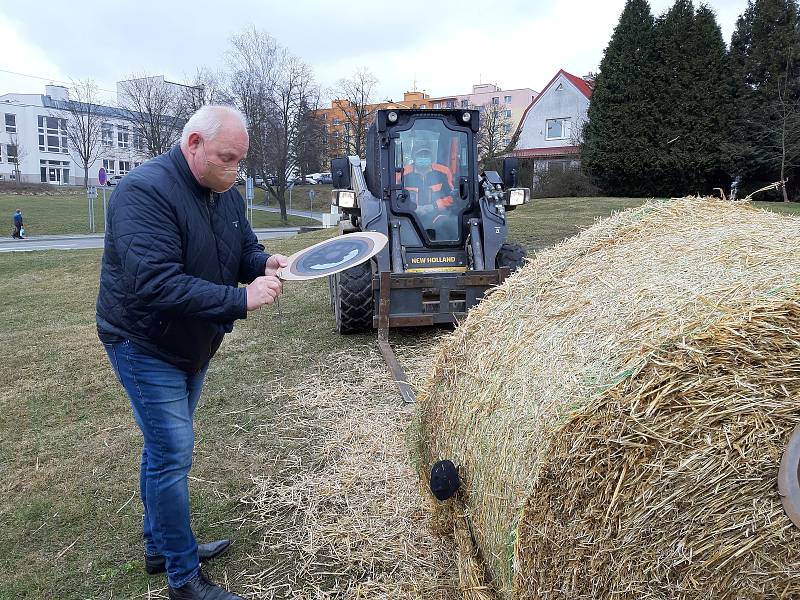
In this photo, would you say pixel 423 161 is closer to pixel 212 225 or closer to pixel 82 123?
pixel 212 225

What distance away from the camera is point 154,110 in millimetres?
→ 41844

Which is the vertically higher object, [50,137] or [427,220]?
[50,137]

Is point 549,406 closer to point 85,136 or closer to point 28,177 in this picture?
point 85,136

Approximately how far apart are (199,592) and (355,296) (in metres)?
4.31

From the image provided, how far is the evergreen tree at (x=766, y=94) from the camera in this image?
75.9ft

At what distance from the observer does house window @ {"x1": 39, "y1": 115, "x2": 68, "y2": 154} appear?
6350 cm

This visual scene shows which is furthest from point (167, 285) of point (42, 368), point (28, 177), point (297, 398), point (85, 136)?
point (28, 177)

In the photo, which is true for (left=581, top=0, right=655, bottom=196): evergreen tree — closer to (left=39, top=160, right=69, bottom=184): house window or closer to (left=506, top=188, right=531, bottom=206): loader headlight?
(left=506, top=188, right=531, bottom=206): loader headlight

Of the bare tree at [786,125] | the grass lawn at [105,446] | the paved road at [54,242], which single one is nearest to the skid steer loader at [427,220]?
the grass lawn at [105,446]

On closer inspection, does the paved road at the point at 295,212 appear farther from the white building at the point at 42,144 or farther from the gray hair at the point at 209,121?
the gray hair at the point at 209,121

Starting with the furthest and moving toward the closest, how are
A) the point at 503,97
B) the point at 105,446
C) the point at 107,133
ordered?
the point at 503,97 → the point at 107,133 → the point at 105,446

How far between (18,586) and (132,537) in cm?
56

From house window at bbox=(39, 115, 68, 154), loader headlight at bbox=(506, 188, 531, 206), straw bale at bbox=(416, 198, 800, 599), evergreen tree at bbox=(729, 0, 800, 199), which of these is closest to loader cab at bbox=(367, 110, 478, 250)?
loader headlight at bbox=(506, 188, 531, 206)

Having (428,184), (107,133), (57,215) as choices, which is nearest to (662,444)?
(428,184)
